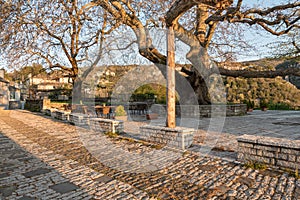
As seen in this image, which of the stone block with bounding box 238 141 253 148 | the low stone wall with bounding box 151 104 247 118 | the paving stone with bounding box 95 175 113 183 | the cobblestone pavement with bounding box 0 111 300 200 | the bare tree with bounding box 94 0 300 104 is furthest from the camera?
the low stone wall with bounding box 151 104 247 118

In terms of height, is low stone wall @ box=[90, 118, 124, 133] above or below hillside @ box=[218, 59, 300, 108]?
below

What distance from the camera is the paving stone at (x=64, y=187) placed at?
274cm

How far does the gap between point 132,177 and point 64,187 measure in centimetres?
93

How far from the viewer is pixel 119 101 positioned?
1752 centimetres

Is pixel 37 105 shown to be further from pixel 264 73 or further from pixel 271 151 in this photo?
pixel 271 151

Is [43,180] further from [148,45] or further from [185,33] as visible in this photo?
[185,33]

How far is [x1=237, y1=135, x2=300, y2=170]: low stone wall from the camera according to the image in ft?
10.5

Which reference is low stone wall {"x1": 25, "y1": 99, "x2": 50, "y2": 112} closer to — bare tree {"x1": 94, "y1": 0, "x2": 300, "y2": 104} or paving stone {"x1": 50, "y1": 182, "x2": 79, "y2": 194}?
bare tree {"x1": 94, "y1": 0, "x2": 300, "y2": 104}

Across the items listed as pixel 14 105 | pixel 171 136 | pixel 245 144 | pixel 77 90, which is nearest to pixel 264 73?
pixel 171 136

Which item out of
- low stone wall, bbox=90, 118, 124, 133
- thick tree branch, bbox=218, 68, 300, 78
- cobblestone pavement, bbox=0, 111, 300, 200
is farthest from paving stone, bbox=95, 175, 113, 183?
thick tree branch, bbox=218, 68, 300, 78

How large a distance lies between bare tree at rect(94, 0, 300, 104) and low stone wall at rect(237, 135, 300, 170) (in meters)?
3.11

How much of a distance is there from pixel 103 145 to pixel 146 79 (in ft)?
38.9

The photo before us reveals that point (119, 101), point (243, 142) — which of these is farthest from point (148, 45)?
point (119, 101)

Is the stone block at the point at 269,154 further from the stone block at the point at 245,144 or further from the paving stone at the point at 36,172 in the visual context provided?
the paving stone at the point at 36,172
